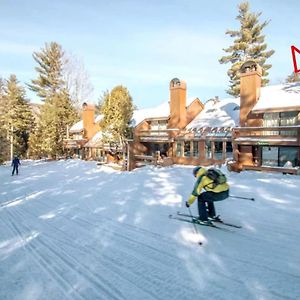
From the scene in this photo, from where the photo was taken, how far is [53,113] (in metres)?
37.2

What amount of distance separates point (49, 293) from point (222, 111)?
79.9 feet

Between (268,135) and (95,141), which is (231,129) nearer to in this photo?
(268,135)

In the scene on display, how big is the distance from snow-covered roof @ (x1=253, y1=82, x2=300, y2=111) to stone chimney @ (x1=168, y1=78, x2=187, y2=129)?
289 inches

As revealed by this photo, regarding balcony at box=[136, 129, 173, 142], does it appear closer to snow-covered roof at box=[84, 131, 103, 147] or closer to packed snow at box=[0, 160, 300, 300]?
snow-covered roof at box=[84, 131, 103, 147]

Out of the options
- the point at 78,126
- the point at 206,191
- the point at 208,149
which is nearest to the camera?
the point at 206,191

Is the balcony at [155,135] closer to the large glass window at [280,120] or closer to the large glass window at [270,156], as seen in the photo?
the large glass window at [270,156]

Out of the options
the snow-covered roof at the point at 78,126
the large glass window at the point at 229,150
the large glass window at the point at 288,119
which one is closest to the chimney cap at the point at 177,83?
the large glass window at the point at 229,150

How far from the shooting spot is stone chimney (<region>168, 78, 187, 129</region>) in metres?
26.8

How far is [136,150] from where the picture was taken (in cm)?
2847

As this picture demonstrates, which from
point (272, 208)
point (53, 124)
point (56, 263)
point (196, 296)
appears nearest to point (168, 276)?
point (196, 296)

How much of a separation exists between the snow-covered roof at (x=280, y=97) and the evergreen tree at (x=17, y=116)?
3572cm

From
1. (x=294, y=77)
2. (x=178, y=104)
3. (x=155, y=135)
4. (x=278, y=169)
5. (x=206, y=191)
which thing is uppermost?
(x=294, y=77)

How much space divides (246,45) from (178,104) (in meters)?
18.5

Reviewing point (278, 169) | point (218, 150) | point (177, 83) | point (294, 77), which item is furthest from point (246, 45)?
point (278, 169)
